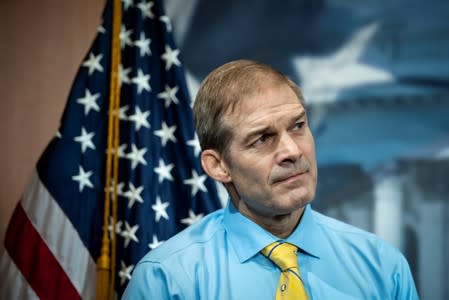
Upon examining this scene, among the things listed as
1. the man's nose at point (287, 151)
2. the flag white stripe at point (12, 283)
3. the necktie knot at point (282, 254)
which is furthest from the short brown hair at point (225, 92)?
the flag white stripe at point (12, 283)

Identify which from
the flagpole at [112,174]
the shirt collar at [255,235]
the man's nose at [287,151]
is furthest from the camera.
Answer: the flagpole at [112,174]

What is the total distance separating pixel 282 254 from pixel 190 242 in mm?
253

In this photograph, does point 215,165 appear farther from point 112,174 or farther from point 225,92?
point 112,174

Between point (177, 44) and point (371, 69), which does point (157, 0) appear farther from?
point (371, 69)

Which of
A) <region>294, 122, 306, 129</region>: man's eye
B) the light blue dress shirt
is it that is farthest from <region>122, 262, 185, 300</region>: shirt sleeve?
<region>294, 122, 306, 129</region>: man's eye

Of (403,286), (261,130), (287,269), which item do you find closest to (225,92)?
(261,130)

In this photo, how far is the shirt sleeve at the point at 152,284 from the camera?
1552 millimetres

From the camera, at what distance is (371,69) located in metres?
2.41

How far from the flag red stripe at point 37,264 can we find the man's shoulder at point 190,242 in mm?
849

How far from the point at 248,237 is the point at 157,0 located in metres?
1.29

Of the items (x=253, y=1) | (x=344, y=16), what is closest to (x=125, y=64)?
(x=253, y=1)

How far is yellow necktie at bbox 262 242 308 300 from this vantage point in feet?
5.03

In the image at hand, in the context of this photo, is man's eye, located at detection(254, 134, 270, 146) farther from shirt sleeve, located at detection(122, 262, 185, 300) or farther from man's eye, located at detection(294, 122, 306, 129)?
shirt sleeve, located at detection(122, 262, 185, 300)

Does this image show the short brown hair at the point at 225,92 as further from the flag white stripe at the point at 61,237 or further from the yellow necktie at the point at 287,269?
the flag white stripe at the point at 61,237
